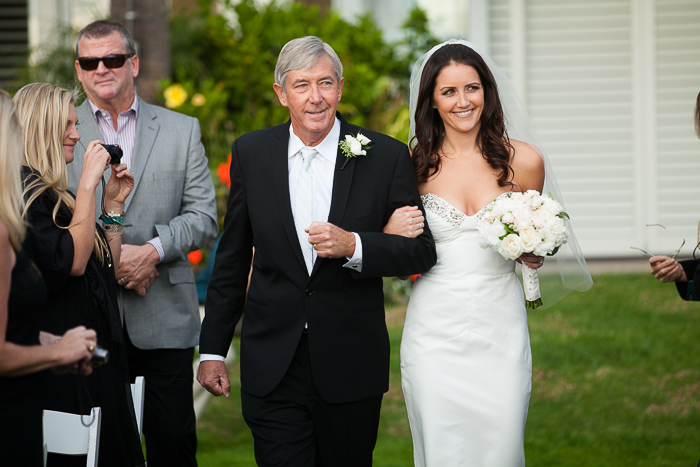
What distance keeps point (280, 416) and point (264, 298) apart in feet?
1.77

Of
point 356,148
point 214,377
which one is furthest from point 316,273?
point 214,377

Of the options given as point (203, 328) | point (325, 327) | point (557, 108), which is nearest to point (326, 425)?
point (325, 327)

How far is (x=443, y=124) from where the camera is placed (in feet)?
13.3

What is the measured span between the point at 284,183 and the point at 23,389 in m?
1.40

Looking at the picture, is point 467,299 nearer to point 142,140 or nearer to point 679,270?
point 679,270

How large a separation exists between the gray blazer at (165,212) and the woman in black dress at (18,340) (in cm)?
123

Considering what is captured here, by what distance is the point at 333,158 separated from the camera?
3.55m

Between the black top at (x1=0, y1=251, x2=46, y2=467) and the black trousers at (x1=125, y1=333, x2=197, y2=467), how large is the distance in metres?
1.29

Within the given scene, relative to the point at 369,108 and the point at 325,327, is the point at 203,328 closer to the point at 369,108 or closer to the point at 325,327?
the point at 325,327

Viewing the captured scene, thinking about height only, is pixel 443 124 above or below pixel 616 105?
below

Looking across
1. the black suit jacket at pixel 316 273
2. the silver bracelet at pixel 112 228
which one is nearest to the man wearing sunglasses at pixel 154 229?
the silver bracelet at pixel 112 228

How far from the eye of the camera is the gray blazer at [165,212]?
159 inches

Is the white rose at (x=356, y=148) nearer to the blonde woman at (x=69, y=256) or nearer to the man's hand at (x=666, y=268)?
the blonde woman at (x=69, y=256)

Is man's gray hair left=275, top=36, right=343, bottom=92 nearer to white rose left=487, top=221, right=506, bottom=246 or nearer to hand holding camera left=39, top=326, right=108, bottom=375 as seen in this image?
white rose left=487, top=221, right=506, bottom=246
